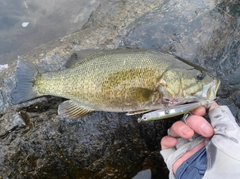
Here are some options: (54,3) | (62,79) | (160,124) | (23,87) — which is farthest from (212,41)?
(54,3)

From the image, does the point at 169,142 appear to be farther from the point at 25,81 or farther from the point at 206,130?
the point at 25,81

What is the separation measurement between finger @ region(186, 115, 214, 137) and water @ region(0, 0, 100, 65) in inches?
157

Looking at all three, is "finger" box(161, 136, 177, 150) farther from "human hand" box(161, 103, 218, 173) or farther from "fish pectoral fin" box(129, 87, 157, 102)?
"fish pectoral fin" box(129, 87, 157, 102)

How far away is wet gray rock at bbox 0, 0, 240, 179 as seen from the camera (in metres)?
3.67

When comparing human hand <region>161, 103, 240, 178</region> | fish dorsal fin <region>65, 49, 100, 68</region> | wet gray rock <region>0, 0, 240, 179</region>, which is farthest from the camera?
wet gray rock <region>0, 0, 240, 179</region>

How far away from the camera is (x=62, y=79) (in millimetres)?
3498

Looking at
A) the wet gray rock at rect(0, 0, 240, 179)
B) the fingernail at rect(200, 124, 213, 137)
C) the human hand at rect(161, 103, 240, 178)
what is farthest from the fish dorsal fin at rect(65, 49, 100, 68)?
the fingernail at rect(200, 124, 213, 137)

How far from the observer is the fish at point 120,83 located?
125 inches

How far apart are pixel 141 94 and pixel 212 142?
803mm

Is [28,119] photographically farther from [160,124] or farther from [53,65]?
[160,124]

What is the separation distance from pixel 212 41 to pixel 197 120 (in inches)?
51.2

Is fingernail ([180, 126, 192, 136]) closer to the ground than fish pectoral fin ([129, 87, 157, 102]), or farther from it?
closer to the ground

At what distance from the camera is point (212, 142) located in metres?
2.98

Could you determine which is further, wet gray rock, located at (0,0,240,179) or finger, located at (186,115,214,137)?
wet gray rock, located at (0,0,240,179)
